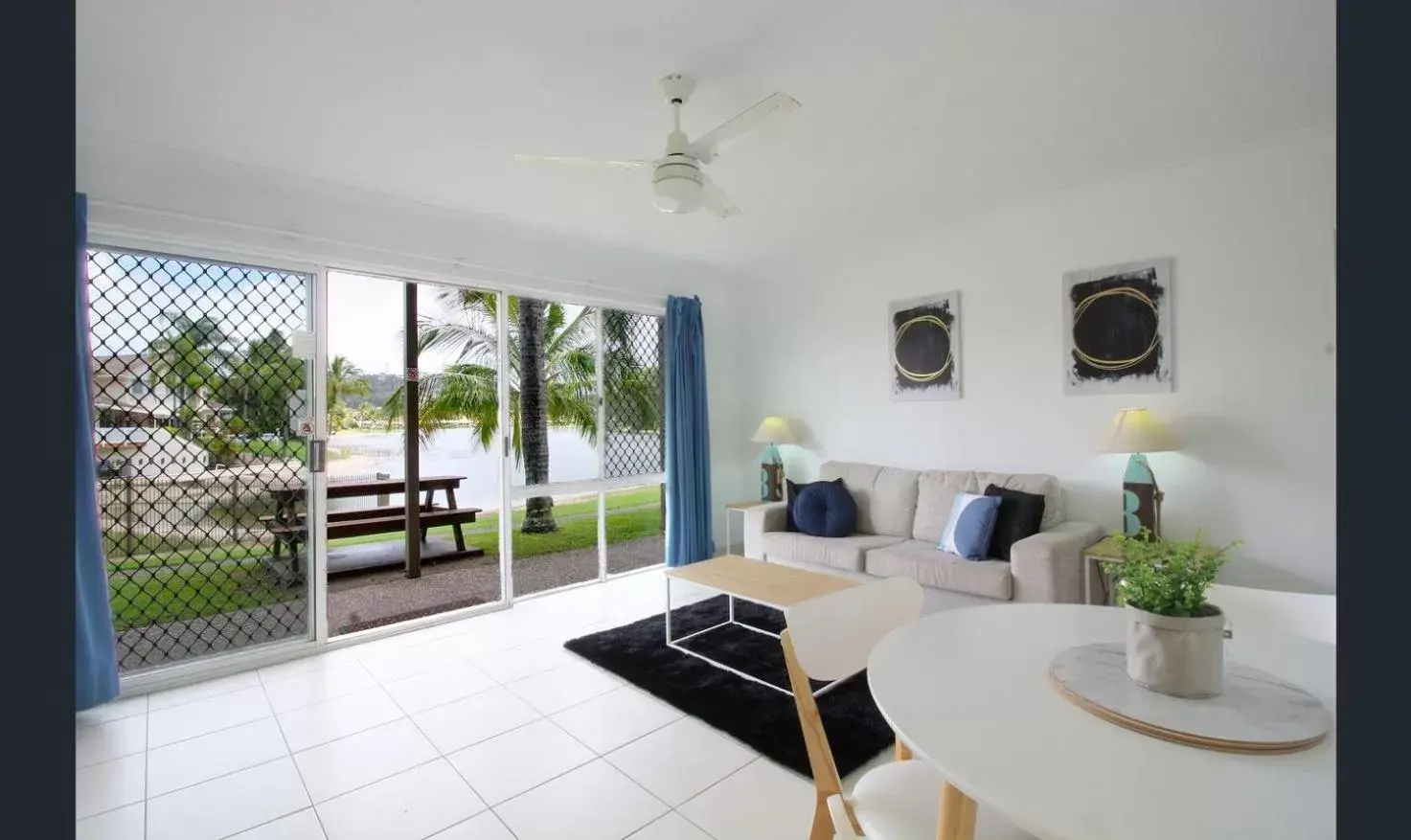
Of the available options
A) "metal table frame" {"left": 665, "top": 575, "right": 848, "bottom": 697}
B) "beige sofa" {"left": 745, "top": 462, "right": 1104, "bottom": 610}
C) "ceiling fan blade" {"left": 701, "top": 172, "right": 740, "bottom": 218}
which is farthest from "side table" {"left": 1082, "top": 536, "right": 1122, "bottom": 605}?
"ceiling fan blade" {"left": 701, "top": 172, "right": 740, "bottom": 218}

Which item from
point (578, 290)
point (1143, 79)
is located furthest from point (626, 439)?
point (1143, 79)

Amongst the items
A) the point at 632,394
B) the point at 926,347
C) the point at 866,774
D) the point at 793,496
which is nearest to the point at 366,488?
the point at 632,394

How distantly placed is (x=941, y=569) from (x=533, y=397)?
9.66 ft

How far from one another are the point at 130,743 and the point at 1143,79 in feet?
16.0

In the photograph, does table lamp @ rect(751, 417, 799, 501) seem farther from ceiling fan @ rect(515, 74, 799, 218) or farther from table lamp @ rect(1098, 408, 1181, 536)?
ceiling fan @ rect(515, 74, 799, 218)

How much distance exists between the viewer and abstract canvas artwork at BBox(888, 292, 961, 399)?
4.12 m

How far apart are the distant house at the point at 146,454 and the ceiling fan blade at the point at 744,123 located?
2.90 metres

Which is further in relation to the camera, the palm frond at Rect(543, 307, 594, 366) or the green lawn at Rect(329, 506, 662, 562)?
the green lawn at Rect(329, 506, 662, 562)

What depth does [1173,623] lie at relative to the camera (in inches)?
42.5

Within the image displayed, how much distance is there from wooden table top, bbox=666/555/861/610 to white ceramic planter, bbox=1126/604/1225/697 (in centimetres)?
162
